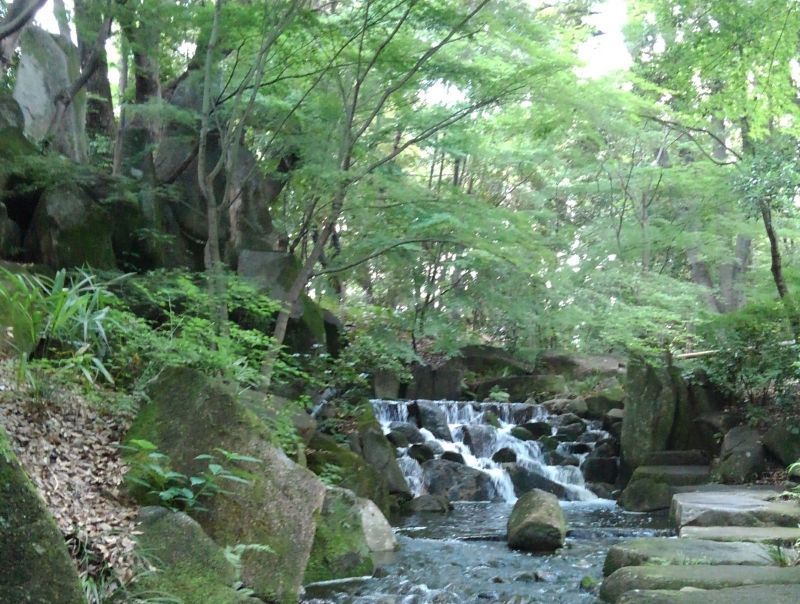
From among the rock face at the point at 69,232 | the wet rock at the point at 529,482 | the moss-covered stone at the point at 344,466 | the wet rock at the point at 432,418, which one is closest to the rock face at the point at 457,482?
the wet rock at the point at 529,482

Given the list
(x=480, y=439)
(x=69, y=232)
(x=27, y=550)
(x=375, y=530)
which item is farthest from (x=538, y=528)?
(x=69, y=232)

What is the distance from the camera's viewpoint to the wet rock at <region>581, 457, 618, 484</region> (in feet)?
40.5

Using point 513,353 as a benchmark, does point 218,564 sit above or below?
below

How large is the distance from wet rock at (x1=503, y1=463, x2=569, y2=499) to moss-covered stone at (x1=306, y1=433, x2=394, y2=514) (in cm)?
303

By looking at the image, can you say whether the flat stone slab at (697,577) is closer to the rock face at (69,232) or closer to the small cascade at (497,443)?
the small cascade at (497,443)

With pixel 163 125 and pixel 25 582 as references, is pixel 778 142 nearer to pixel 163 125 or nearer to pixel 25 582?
pixel 163 125

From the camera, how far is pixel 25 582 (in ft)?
11.2

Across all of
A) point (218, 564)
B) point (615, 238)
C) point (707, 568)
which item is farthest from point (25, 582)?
point (615, 238)

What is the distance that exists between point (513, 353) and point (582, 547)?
32.9 ft

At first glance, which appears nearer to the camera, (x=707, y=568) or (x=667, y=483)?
(x=707, y=568)

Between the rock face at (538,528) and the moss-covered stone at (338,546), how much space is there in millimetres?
1891

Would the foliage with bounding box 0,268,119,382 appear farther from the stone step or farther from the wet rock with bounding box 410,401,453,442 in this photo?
the stone step

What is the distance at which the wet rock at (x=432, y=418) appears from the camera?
13664 millimetres

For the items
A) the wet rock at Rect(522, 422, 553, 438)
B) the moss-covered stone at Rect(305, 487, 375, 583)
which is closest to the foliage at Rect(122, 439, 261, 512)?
the moss-covered stone at Rect(305, 487, 375, 583)
